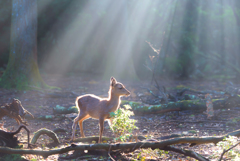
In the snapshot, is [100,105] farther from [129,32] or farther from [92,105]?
[129,32]

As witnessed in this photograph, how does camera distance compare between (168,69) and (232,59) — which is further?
(232,59)

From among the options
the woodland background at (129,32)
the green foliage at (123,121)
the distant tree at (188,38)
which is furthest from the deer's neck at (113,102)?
the distant tree at (188,38)

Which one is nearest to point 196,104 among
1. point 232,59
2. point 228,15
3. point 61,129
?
point 61,129

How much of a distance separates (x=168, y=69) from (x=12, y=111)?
21.1m

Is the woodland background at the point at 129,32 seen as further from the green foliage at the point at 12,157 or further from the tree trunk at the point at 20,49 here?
the green foliage at the point at 12,157

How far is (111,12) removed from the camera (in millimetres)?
20297

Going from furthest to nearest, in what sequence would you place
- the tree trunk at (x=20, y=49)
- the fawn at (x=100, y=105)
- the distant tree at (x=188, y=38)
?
the distant tree at (x=188, y=38)
the tree trunk at (x=20, y=49)
the fawn at (x=100, y=105)

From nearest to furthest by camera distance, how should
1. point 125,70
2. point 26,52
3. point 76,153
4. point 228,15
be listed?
point 76,153 → point 26,52 → point 125,70 → point 228,15

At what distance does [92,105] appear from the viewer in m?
6.11

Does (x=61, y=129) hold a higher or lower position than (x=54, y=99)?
lower

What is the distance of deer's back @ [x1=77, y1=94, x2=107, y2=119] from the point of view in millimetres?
5965

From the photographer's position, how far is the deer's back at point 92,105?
5.96 metres

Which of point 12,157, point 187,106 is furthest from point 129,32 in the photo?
point 12,157

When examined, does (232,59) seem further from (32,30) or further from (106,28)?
(32,30)
